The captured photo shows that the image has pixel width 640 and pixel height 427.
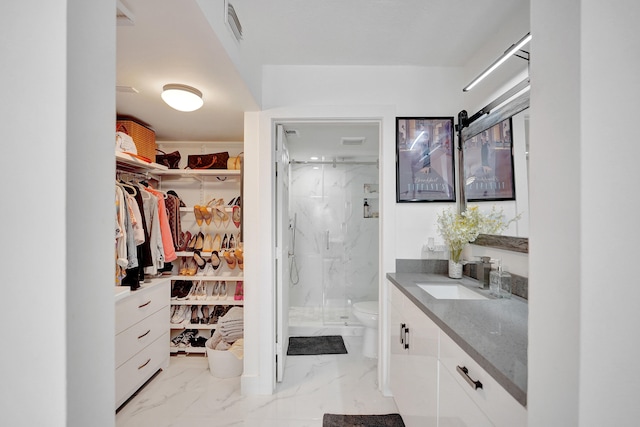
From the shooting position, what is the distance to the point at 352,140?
345 centimetres

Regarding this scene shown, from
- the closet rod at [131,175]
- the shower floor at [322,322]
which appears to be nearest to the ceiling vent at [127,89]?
the closet rod at [131,175]

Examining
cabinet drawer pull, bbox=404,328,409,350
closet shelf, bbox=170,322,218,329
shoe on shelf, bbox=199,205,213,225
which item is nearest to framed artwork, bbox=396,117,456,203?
cabinet drawer pull, bbox=404,328,409,350

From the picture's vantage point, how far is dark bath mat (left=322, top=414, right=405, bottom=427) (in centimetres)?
184

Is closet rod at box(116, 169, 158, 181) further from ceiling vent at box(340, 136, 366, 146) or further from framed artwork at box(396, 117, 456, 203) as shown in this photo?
framed artwork at box(396, 117, 456, 203)

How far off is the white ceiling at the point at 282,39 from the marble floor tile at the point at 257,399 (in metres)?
2.18

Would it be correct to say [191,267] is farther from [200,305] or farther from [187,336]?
[187,336]

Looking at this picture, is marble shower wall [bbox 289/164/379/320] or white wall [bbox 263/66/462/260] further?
marble shower wall [bbox 289/164/379/320]

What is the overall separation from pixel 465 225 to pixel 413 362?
986 mm

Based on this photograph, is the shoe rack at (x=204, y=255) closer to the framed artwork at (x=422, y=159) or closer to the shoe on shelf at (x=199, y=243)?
the shoe on shelf at (x=199, y=243)

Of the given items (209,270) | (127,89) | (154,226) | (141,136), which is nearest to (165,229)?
(154,226)

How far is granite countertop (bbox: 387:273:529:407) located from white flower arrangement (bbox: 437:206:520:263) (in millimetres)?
375

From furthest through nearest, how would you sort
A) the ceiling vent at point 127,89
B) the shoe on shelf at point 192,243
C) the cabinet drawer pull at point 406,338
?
the shoe on shelf at point 192,243, the ceiling vent at point 127,89, the cabinet drawer pull at point 406,338

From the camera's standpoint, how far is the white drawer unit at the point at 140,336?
201 cm
